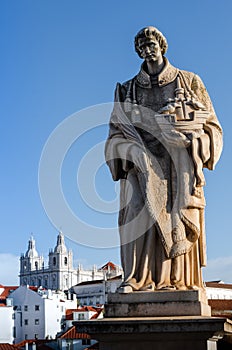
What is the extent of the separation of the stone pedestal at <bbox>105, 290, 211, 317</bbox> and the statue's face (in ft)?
9.63

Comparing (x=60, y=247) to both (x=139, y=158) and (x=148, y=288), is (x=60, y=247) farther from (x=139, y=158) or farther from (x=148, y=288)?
(x=148, y=288)

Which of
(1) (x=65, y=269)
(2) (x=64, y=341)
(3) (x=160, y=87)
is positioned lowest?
(2) (x=64, y=341)

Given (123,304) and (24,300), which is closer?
(123,304)

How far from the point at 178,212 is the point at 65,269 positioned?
17527 cm

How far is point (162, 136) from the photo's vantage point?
25.5ft

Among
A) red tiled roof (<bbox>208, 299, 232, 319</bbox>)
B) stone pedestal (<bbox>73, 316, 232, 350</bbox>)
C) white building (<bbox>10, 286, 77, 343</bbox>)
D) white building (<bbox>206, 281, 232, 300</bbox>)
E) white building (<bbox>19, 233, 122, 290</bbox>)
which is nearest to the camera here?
stone pedestal (<bbox>73, 316, 232, 350</bbox>)

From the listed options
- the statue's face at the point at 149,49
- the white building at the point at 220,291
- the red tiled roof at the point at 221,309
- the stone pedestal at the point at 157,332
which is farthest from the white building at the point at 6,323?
the stone pedestal at the point at 157,332

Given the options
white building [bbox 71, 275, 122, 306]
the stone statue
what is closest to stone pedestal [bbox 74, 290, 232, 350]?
the stone statue

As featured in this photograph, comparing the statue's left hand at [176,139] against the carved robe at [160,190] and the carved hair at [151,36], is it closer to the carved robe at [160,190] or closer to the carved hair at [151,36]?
the carved robe at [160,190]

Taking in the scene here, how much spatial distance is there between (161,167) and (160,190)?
297 millimetres

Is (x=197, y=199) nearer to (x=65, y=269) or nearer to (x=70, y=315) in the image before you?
(x=70, y=315)

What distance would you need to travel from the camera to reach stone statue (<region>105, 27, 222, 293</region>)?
7.45 meters

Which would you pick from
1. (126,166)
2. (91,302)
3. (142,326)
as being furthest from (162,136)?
(91,302)

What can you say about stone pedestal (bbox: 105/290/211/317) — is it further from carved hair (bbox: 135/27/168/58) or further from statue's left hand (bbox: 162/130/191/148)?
carved hair (bbox: 135/27/168/58)
